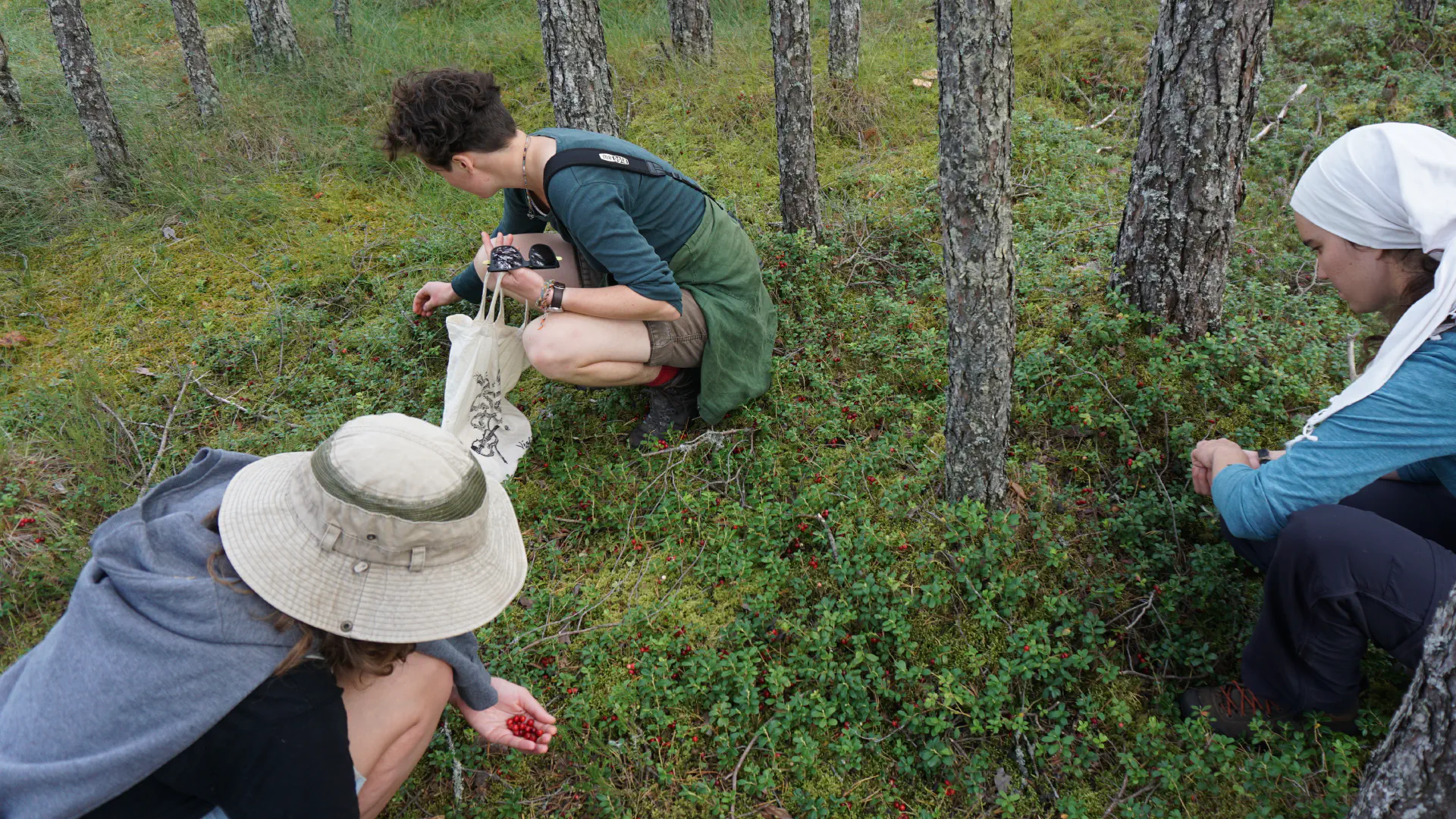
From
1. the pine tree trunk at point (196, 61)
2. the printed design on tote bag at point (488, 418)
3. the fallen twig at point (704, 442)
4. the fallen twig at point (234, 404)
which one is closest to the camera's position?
the printed design on tote bag at point (488, 418)

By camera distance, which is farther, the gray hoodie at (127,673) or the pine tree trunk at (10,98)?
the pine tree trunk at (10,98)

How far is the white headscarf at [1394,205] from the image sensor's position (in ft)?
6.81

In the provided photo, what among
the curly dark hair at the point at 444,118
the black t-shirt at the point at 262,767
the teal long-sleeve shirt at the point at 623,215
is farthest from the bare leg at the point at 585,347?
the black t-shirt at the point at 262,767

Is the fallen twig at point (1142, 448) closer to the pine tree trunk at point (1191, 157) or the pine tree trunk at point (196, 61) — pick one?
the pine tree trunk at point (1191, 157)

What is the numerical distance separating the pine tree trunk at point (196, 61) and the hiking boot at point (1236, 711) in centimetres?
718

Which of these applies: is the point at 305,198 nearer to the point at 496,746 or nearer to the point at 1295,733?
the point at 496,746

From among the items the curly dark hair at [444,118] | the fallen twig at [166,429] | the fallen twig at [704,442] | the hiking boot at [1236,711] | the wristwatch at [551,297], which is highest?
the curly dark hair at [444,118]

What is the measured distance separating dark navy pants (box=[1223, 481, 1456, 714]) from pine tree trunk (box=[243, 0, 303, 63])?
310 inches

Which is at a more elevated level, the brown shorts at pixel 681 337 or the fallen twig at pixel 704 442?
the brown shorts at pixel 681 337

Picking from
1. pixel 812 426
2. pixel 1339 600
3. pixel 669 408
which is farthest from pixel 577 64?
pixel 1339 600

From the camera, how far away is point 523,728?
237cm

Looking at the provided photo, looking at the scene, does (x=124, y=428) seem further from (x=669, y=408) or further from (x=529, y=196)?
(x=669, y=408)

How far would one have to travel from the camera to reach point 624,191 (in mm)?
3232

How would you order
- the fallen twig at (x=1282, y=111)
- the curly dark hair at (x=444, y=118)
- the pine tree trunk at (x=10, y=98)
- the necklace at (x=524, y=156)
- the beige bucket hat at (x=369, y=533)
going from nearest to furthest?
1. the beige bucket hat at (x=369, y=533)
2. the curly dark hair at (x=444, y=118)
3. the necklace at (x=524, y=156)
4. the fallen twig at (x=1282, y=111)
5. the pine tree trunk at (x=10, y=98)
